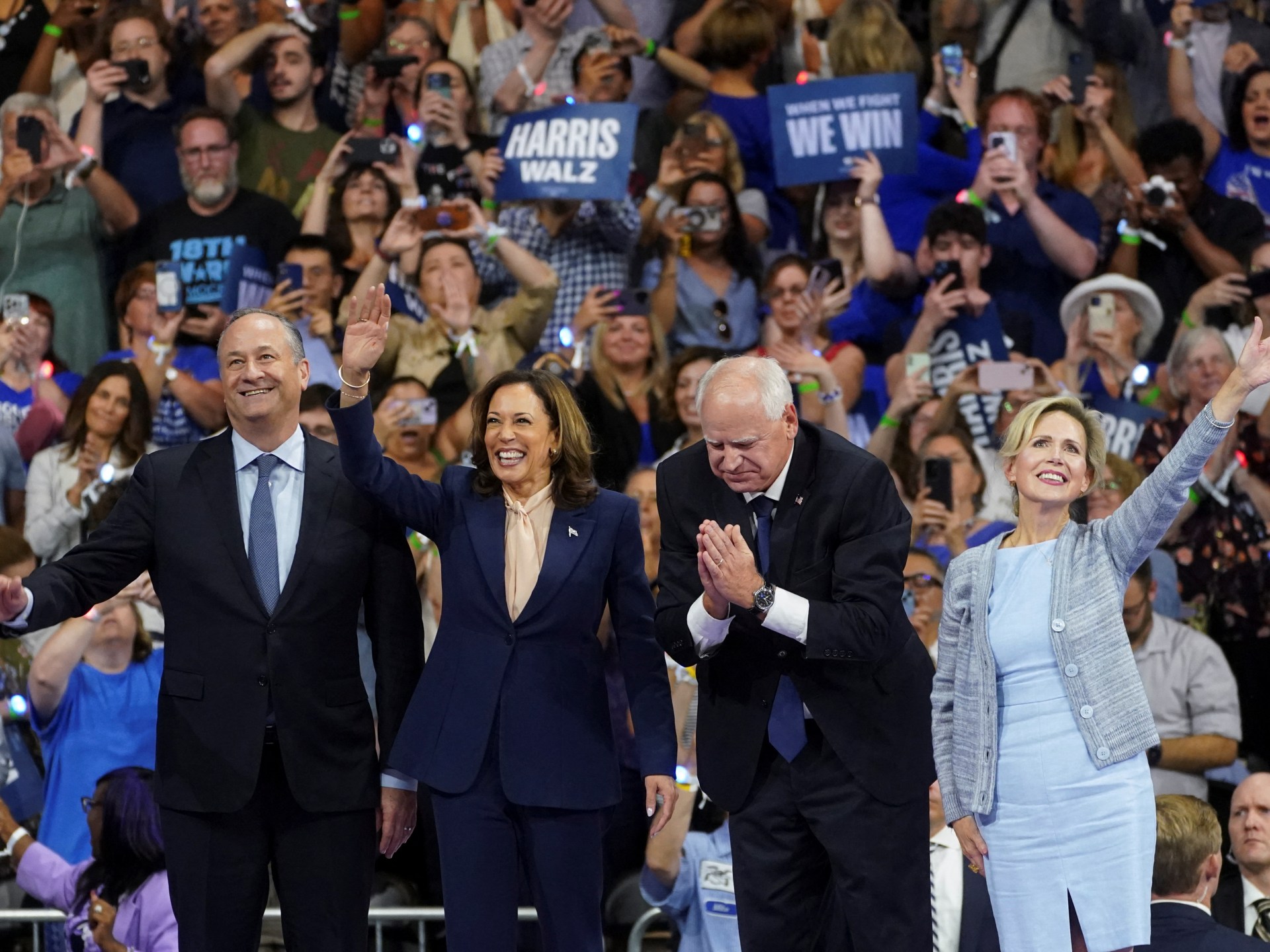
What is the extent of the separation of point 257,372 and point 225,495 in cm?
23

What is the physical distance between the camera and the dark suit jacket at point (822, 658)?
253 cm

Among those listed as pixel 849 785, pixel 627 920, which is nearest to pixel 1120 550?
pixel 849 785

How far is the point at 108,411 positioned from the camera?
4.96m

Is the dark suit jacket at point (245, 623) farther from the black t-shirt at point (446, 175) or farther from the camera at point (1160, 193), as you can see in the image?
the camera at point (1160, 193)

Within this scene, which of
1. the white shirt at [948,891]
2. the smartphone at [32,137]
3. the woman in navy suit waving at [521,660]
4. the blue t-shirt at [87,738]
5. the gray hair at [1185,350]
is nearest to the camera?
the woman in navy suit waving at [521,660]

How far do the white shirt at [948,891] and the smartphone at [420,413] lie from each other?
215 centimetres

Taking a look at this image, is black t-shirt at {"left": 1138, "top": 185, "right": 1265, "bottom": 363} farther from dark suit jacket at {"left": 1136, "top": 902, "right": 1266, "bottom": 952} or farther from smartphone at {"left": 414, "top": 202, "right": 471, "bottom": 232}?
dark suit jacket at {"left": 1136, "top": 902, "right": 1266, "bottom": 952}

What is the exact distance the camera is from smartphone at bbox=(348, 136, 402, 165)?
17.3ft

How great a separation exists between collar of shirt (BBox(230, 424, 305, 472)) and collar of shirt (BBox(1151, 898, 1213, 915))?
76.2 inches

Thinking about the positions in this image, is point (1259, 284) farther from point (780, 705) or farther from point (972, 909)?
point (780, 705)

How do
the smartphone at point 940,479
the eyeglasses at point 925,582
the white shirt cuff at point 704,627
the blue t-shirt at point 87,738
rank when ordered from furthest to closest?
the smartphone at point 940,479
the eyeglasses at point 925,582
the blue t-shirt at point 87,738
the white shirt cuff at point 704,627

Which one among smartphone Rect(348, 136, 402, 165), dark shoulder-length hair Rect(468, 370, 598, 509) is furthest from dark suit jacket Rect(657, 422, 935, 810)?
smartphone Rect(348, 136, 402, 165)

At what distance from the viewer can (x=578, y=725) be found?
2.66 meters

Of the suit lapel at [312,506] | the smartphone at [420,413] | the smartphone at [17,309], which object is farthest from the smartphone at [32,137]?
the suit lapel at [312,506]
